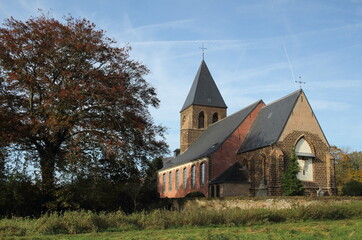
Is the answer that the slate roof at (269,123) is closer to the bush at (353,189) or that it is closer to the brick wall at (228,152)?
the brick wall at (228,152)

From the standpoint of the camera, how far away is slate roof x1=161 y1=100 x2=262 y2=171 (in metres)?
36.2

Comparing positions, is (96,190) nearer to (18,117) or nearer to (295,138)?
(18,117)

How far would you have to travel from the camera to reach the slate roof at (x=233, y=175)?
32.1 m

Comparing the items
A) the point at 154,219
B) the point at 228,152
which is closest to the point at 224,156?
the point at 228,152

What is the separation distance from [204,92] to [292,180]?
75.2ft

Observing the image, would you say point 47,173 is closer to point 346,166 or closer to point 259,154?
point 259,154

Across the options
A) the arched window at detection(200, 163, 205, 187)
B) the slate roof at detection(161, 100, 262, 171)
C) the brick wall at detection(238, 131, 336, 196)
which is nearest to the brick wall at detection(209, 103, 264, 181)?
the slate roof at detection(161, 100, 262, 171)

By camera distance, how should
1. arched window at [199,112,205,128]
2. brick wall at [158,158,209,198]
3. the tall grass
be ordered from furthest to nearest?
1. arched window at [199,112,205,128]
2. brick wall at [158,158,209,198]
3. the tall grass

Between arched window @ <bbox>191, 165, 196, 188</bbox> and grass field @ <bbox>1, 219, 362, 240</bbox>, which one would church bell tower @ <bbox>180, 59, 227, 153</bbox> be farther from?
grass field @ <bbox>1, 219, 362, 240</bbox>

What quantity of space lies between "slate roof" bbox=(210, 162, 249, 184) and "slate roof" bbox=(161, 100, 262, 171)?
224 centimetres

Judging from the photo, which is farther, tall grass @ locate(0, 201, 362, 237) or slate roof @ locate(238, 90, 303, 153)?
slate roof @ locate(238, 90, 303, 153)

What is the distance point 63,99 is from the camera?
18.5 m

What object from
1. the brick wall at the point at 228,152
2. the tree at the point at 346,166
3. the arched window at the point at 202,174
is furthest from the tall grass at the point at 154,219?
the tree at the point at 346,166

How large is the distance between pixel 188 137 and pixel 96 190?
2889 cm
